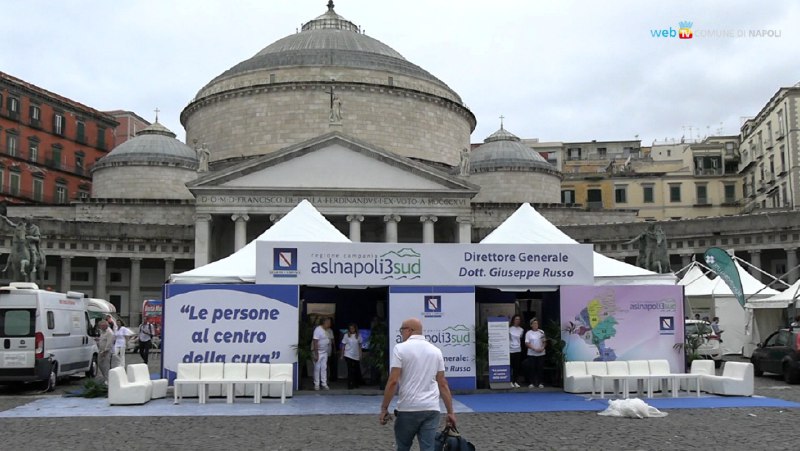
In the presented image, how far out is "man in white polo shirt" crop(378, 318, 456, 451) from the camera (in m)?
8.52

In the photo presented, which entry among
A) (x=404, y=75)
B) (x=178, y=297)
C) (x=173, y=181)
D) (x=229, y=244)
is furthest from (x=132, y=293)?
(x=178, y=297)

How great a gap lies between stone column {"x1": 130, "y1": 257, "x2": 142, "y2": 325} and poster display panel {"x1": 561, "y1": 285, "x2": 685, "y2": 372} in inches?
1478

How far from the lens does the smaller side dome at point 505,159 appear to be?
63469mm

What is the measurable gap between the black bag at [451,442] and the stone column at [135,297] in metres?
45.7

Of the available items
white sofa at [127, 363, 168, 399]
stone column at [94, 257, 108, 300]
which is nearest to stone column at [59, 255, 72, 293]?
stone column at [94, 257, 108, 300]

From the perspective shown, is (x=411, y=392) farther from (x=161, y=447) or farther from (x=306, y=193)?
(x=306, y=193)

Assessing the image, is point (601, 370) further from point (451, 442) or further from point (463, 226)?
point (463, 226)

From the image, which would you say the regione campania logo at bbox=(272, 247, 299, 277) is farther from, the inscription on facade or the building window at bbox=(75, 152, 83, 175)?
the building window at bbox=(75, 152, 83, 175)

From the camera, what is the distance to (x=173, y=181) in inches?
2382

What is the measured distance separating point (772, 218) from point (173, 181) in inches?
1527

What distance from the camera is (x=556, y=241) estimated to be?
22438mm

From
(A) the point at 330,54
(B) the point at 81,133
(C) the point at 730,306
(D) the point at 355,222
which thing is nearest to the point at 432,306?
(C) the point at 730,306

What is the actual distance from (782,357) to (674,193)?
2122 inches

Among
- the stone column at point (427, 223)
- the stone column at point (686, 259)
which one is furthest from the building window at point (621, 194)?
the stone column at point (427, 223)
